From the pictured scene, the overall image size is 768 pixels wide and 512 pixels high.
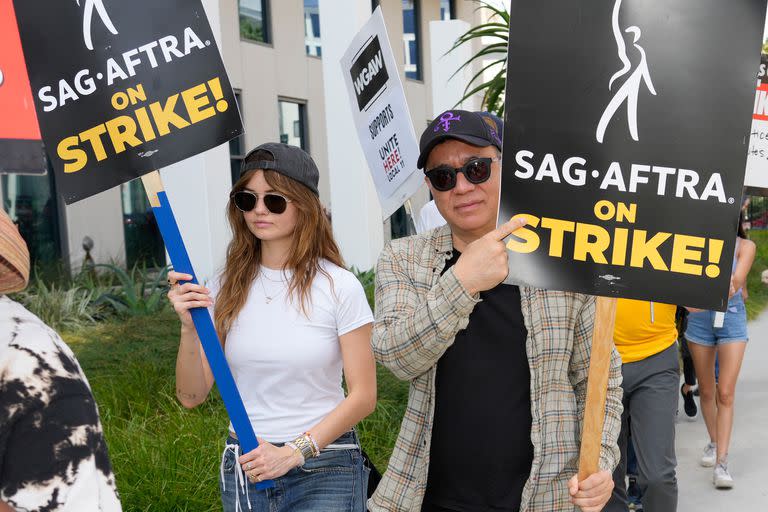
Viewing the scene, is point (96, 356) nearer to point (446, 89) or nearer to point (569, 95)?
point (569, 95)

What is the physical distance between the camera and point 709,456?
6.29 metres

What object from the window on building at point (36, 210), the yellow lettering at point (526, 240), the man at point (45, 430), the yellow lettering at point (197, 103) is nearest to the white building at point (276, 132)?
the window on building at point (36, 210)

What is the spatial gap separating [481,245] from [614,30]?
0.58 m

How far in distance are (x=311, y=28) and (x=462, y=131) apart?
1736 centimetres

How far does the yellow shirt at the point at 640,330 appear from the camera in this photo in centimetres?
436

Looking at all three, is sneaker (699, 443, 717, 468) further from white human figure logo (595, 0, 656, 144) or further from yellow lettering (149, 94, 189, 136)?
yellow lettering (149, 94, 189, 136)

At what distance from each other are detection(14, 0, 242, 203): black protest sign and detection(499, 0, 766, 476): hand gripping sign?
1.01 m

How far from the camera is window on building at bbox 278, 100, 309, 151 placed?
722 inches

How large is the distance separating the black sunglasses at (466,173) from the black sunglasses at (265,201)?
660mm

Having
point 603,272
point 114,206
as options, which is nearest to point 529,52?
point 603,272

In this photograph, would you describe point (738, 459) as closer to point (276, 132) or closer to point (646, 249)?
point (646, 249)

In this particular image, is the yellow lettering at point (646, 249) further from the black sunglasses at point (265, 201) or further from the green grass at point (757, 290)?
the green grass at point (757, 290)

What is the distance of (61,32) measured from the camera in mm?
2529

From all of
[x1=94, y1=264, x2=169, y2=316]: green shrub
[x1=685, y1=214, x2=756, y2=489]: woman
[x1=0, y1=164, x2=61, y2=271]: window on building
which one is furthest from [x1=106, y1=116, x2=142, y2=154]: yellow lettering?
[x1=0, y1=164, x2=61, y2=271]: window on building
